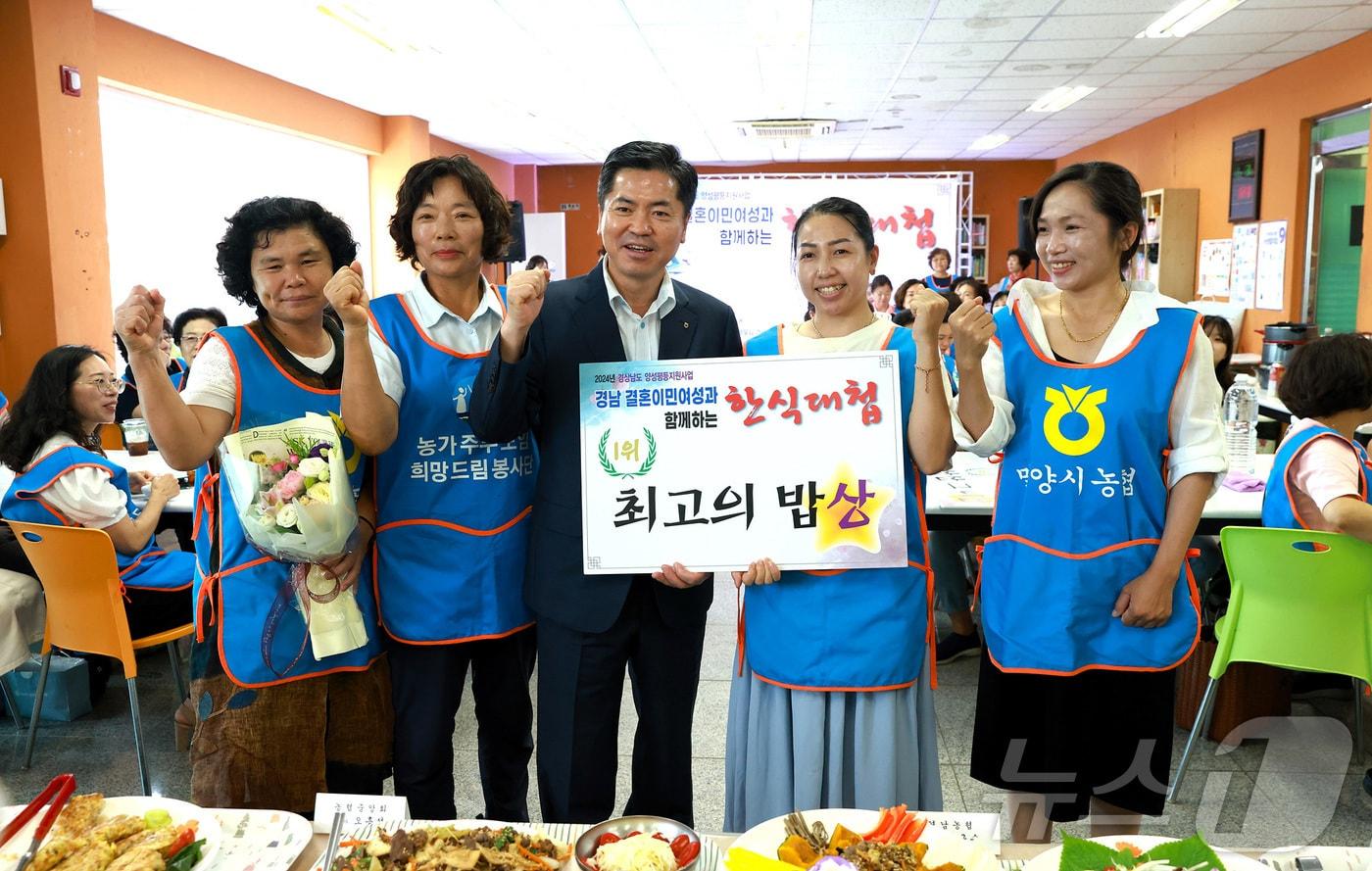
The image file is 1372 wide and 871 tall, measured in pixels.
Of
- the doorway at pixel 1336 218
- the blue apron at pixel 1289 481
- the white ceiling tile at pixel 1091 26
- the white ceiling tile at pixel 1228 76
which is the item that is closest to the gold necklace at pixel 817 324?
the blue apron at pixel 1289 481

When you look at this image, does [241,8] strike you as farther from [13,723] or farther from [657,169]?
[657,169]

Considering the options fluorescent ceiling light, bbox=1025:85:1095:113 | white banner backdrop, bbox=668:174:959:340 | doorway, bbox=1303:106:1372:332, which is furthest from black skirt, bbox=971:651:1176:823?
fluorescent ceiling light, bbox=1025:85:1095:113

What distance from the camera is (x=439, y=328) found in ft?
6.20

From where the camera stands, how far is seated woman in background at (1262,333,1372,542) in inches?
100

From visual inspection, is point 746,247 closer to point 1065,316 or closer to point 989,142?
point 1065,316

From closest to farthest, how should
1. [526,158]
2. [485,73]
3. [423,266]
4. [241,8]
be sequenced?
[423,266] < [241,8] < [485,73] < [526,158]

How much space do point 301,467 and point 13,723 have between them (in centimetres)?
267

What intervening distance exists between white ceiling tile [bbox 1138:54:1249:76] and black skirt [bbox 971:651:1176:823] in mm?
7652

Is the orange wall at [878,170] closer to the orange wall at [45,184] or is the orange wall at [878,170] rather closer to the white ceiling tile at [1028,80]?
the white ceiling tile at [1028,80]

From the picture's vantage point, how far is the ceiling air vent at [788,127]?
11.4 meters

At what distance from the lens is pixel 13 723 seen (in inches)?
137

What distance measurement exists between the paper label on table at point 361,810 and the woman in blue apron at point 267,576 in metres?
0.51

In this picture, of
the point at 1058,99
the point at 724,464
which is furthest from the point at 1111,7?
the point at 724,464

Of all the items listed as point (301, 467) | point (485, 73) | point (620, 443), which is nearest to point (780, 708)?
point (620, 443)
